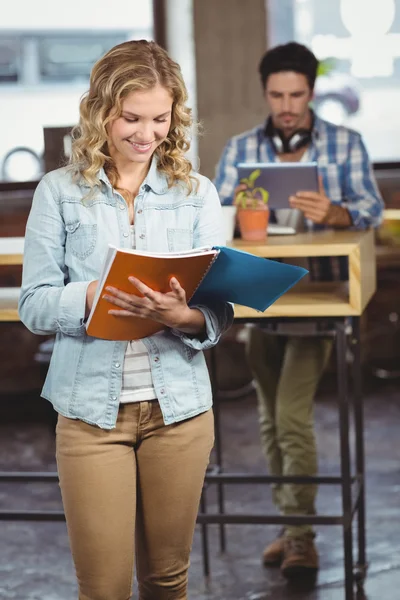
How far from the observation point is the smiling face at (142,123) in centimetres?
191

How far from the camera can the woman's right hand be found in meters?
1.91

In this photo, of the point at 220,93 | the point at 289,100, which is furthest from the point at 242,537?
the point at 220,93

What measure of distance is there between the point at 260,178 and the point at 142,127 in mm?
1150

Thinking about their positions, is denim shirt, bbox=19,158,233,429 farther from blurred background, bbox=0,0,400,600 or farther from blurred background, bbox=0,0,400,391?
blurred background, bbox=0,0,400,391

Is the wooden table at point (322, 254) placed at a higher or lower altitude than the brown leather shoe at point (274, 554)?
higher

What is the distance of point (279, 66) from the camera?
11.3ft

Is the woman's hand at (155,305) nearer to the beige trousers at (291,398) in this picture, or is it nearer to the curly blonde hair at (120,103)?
the curly blonde hair at (120,103)

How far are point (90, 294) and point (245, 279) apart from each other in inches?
12.3

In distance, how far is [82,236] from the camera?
195 centimetres

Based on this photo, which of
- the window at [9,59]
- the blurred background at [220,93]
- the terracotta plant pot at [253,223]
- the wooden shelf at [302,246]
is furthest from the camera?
the window at [9,59]

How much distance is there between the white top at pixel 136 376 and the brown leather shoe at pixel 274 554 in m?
1.62

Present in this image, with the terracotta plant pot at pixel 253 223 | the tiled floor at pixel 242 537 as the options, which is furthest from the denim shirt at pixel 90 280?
the tiled floor at pixel 242 537

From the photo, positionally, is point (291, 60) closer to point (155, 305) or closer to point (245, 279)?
point (245, 279)

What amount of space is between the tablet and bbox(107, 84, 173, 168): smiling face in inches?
40.7
